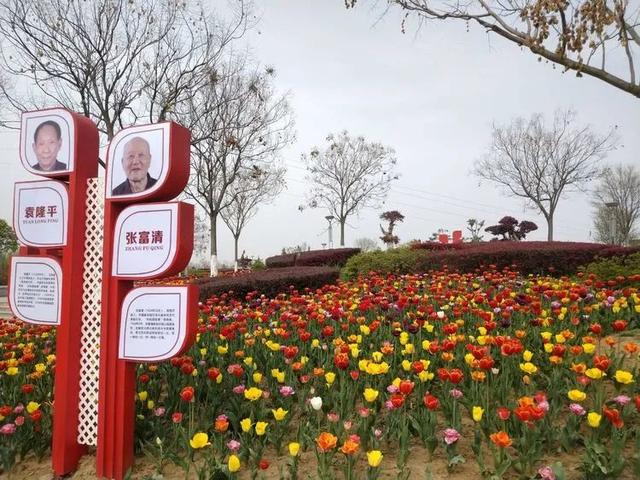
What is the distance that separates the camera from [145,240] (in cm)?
285

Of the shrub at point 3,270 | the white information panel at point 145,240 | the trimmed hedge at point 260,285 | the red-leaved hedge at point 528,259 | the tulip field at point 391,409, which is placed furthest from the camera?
the shrub at point 3,270

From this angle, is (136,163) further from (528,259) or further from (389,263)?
(528,259)

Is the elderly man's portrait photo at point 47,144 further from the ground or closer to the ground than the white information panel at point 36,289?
further from the ground

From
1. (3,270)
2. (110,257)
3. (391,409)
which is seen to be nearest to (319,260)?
(110,257)

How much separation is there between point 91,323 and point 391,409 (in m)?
1.85

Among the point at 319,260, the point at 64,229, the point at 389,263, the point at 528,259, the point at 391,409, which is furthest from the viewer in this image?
the point at 319,260

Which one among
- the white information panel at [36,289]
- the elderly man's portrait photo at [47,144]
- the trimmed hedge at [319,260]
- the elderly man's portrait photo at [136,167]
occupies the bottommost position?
the white information panel at [36,289]

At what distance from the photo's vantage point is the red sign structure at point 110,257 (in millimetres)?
2820

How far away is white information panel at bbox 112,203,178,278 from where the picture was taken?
9.11ft

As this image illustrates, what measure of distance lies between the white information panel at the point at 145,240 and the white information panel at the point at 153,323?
5.1 inches

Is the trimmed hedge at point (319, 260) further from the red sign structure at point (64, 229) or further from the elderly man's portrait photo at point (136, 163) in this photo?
the elderly man's portrait photo at point (136, 163)

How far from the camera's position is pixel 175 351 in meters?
2.79

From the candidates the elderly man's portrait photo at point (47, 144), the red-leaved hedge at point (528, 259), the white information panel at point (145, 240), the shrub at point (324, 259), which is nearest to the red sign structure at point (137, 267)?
the white information panel at point (145, 240)

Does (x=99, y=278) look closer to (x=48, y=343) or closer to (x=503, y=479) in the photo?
(x=503, y=479)
